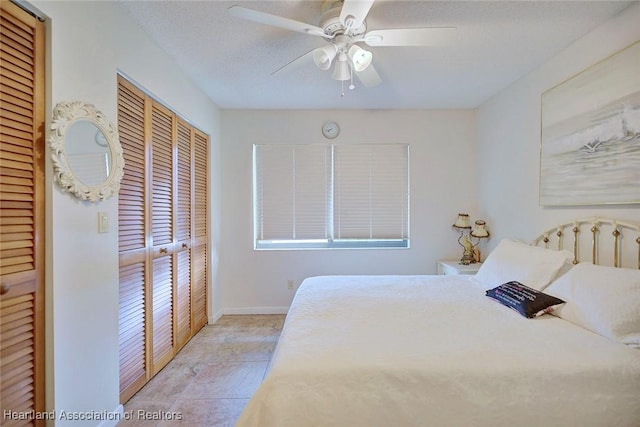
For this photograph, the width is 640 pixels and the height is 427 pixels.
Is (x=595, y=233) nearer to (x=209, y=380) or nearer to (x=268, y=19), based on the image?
(x=268, y=19)

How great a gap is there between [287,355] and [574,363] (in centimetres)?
119

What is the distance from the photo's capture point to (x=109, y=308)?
1.69 meters

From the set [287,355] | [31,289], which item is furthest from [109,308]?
[287,355]

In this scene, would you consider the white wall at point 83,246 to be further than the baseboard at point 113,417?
No

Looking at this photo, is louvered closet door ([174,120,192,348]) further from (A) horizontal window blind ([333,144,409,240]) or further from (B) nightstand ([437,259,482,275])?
(B) nightstand ([437,259,482,275])

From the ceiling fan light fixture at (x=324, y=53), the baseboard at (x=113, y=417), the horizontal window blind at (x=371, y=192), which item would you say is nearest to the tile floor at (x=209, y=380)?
the baseboard at (x=113, y=417)

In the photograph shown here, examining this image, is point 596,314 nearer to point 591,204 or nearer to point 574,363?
point 574,363

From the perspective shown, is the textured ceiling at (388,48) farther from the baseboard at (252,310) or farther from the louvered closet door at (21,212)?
the baseboard at (252,310)

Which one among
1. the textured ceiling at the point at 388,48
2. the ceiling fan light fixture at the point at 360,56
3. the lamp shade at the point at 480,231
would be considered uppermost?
the textured ceiling at the point at 388,48

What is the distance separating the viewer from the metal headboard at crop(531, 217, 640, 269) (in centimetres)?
175

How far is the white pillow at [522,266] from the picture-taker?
6.43 ft

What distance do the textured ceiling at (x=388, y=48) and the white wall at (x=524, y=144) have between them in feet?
0.34

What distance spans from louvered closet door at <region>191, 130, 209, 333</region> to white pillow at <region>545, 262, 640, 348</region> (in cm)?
299

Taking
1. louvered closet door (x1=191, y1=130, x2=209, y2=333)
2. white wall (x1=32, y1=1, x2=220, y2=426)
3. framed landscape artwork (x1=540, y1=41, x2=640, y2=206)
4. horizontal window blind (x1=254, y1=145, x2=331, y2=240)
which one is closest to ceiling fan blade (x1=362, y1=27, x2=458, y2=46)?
framed landscape artwork (x1=540, y1=41, x2=640, y2=206)
